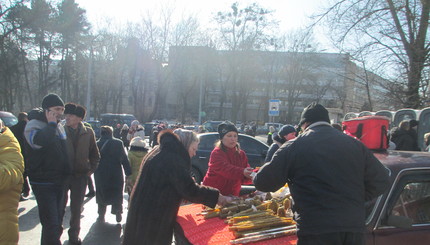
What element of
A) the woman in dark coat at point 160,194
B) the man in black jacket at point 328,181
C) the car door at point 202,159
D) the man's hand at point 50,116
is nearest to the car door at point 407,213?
the man in black jacket at point 328,181

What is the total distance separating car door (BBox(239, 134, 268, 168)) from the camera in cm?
999

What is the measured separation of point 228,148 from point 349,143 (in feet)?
7.08

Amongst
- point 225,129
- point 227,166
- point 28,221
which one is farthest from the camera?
point 28,221

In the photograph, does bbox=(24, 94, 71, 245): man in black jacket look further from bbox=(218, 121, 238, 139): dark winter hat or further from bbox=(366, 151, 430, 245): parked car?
bbox=(366, 151, 430, 245): parked car

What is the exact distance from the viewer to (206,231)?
116 inches

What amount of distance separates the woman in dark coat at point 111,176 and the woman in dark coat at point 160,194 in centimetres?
368

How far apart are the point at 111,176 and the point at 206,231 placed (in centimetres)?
388

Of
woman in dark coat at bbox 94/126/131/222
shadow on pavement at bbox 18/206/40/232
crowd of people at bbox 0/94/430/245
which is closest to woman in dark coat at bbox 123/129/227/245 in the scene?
crowd of people at bbox 0/94/430/245

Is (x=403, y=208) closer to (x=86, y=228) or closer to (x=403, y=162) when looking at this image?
(x=403, y=162)

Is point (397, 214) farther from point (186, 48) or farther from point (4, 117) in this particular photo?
point (186, 48)

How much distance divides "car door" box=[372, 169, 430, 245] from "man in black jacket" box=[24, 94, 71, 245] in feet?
11.3

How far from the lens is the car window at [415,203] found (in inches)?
109

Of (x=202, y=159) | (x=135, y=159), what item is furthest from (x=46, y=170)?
(x=202, y=159)

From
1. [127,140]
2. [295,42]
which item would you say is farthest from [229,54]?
[127,140]
